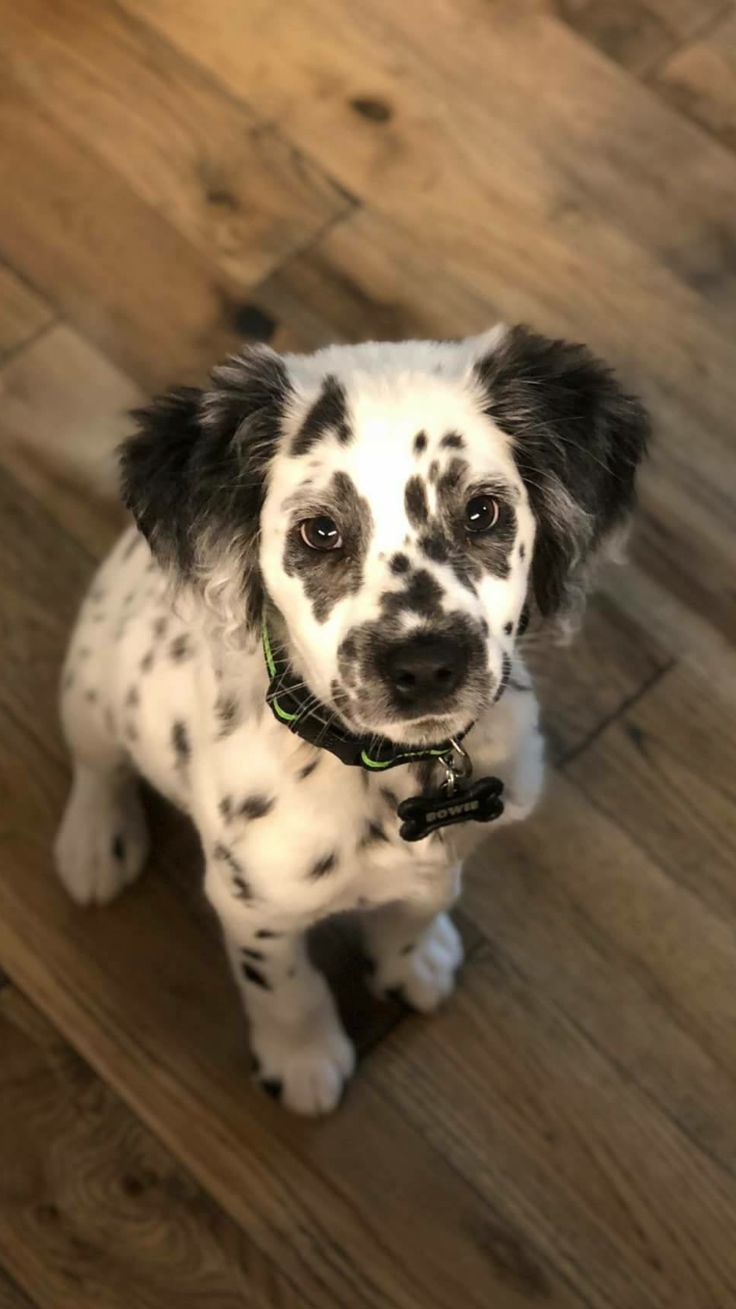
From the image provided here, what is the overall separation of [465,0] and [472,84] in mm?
226

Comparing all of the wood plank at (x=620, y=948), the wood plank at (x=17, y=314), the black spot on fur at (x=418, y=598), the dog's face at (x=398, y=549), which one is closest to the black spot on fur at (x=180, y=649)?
the dog's face at (x=398, y=549)

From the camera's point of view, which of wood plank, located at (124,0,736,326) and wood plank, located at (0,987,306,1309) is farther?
wood plank, located at (124,0,736,326)

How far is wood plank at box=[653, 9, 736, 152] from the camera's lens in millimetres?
2740

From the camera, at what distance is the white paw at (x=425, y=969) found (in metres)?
2.04

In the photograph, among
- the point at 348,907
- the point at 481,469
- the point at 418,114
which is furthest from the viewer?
the point at 418,114

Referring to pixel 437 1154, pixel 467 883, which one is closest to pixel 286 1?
pixel 467 883

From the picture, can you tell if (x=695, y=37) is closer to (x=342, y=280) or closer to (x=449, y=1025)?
(x=342, y=280)

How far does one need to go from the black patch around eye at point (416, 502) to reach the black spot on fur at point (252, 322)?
1326 millimetres

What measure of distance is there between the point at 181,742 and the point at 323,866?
28 cm

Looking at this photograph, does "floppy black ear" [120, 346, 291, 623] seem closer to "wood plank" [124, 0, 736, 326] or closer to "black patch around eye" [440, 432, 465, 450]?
"black patch around eye" [440, 432, 465, 450]

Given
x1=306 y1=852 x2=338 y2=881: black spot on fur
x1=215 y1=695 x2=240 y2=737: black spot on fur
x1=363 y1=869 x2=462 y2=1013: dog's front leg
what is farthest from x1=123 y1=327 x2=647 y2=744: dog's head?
x1=363 y1=869 x2=462 y2=1013: dog's front leg

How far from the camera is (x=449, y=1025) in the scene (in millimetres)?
2105

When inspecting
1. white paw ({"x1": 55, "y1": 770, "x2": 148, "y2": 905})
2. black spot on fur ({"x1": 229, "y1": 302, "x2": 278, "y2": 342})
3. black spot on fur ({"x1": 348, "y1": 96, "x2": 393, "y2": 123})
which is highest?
black spot on fur ({"x1": 348, "y1": 96, "x2": 393, "y2": 123})

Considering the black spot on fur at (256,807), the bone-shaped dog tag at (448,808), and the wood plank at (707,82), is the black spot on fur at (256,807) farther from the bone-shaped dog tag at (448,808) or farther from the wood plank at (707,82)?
the wood plank at (707,82)
